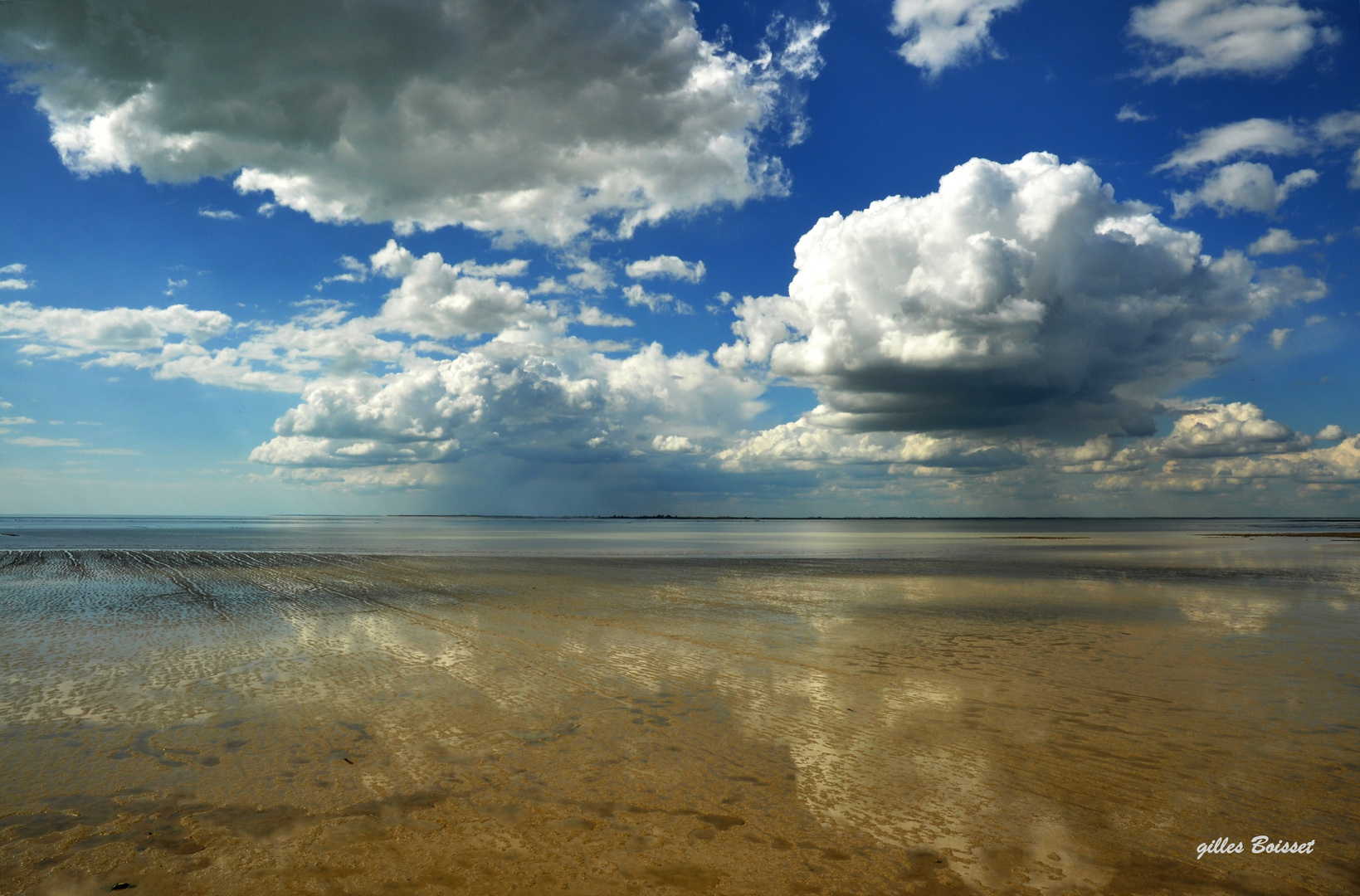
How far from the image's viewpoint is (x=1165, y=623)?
1825 centimetres

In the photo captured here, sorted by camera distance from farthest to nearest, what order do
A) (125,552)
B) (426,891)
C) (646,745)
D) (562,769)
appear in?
1. (125,552)
2. (646,745)
3. (562,769)
4. (426,891)

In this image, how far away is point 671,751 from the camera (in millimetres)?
8406

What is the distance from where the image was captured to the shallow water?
570 centimetres

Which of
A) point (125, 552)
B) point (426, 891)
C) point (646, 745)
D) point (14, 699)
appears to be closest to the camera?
point (426, 891)

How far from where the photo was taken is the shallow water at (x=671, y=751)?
5.70 meters

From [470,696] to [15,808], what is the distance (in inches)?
202

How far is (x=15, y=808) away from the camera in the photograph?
663 centimetres

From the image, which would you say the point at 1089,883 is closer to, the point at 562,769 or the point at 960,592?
the point at 562,769

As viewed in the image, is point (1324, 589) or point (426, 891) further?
point (1324, 589)

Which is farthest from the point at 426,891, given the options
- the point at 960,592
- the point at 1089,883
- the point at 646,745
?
the point at 960,592

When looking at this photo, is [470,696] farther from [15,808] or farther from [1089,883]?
[1089,883]
